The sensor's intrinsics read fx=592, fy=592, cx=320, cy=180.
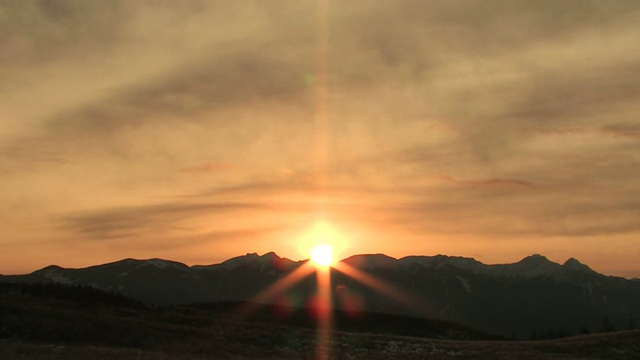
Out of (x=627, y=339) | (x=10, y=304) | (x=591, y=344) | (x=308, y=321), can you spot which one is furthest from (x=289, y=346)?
(x=308, y=321)

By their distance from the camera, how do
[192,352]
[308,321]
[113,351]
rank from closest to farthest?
[113,351]
[192,352]
[308,321]

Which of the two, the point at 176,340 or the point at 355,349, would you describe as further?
the point at 355,349

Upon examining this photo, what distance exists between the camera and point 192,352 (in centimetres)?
4344

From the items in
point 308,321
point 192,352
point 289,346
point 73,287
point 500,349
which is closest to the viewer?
Answer: point 192,352

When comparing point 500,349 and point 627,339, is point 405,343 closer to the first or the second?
point 500,349

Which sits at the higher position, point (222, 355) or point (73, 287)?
point (73, 287)

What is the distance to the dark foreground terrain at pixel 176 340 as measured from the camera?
135ft

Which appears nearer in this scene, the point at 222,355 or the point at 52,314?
the point at 222,355

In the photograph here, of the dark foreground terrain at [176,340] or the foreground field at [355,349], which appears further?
the dark foreground terrain at [176,340]

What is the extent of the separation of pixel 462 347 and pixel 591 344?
12797mm

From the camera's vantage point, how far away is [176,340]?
47938 mm

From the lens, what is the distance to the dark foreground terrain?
135 feet

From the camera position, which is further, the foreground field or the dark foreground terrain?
the dark foreground terrain

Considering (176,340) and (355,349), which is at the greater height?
(176,340)
